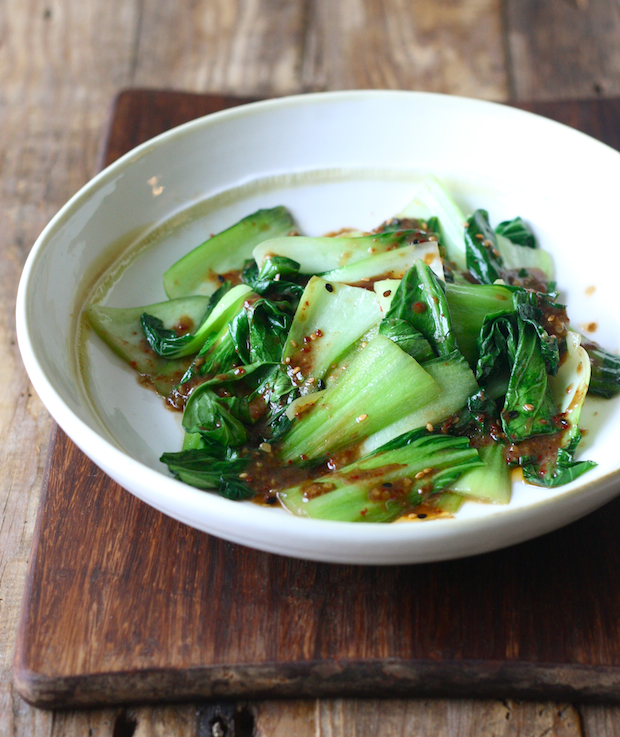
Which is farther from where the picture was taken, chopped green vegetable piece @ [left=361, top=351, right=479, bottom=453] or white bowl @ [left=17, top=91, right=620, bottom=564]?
chopped green vegetable piece @ [left=361, top=351, right=479, bottom=453]

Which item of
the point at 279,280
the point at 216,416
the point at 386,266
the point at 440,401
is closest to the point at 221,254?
the point at 279,280

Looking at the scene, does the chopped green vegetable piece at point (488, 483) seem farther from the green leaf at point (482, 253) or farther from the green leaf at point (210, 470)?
the green leaf at point (482, 253)

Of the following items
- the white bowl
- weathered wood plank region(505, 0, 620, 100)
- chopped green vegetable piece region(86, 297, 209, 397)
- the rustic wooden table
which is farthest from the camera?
weathered wood plank region(505, 0, 620, 100)

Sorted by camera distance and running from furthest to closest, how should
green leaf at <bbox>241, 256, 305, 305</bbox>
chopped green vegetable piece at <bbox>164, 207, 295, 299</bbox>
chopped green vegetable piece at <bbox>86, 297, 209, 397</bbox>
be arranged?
chopped green vegetable piece at <bbox>164, 207, 295, 299</bbox>, green leaf at <bbox>241, 256, 305, 305</bbox>, chopped green vegetable piece at <bbox>86, 297, 209, 397</bbox>

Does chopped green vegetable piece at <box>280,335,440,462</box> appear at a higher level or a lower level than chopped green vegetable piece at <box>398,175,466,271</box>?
lower

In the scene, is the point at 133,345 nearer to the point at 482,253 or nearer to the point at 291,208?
the point at 291,208

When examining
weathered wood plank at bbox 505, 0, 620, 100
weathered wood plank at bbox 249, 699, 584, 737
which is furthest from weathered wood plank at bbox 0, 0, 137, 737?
weathered wood plank at bbox 505, 0, 620, 100

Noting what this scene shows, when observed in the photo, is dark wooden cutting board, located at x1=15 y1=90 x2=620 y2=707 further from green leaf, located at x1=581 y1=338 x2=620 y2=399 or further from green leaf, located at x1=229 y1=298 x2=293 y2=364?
green leaf, located at x1=229 y1=298 x2=293 y2=364

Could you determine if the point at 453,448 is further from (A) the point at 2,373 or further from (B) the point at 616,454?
(A) the point at 2,373
